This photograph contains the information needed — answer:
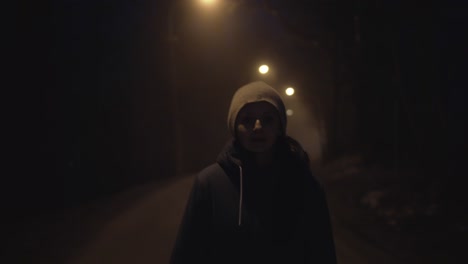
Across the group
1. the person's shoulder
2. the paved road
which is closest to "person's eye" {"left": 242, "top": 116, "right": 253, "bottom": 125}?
the person's shoulder

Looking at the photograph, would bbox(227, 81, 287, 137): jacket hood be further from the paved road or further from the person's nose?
the paved road

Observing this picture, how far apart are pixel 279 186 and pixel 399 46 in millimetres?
12584

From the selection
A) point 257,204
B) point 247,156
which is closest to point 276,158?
point 247,156

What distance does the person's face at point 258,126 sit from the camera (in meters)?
2.57

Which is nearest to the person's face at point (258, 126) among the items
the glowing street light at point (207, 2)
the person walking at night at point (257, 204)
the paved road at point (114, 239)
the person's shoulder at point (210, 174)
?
the person walking at night at point (257, 204)

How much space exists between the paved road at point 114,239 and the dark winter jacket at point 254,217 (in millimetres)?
5318

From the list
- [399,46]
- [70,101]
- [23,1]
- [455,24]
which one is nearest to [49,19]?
[23,1]

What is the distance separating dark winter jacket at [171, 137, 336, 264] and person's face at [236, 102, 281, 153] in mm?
89

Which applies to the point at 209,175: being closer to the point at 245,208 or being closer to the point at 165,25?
the point at 245,208

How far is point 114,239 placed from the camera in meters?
9.46

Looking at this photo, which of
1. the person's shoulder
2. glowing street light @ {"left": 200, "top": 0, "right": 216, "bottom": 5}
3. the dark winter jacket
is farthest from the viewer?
glowing street light @ {"left": 200, "top": 0, "right": 216, "bottom": 5}

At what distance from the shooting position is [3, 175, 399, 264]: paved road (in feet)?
26.7

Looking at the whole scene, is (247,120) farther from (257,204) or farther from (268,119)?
(257,204)

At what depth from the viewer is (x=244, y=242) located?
8.05 feet
